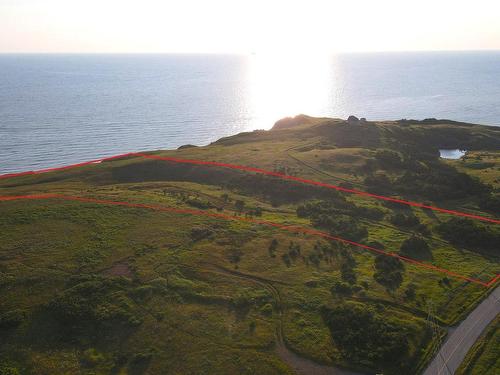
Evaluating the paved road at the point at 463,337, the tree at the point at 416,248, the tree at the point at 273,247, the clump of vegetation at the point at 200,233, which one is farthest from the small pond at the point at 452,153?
the clump of vegetation at the point at 200,233

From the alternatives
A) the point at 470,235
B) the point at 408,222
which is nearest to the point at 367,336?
the point at 470,235

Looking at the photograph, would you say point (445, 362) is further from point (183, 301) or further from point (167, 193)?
point (167, 193)

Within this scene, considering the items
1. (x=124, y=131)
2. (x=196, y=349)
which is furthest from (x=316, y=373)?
(x=124, y=131)

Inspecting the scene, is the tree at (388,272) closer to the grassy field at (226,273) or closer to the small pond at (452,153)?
the grassy field at (226,273)

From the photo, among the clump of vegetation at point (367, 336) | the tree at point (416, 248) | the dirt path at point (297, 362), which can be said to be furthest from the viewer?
the tree at point (416, 248)

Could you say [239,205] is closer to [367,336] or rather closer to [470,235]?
[367,336]

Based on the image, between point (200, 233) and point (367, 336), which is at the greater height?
point (200, 233)

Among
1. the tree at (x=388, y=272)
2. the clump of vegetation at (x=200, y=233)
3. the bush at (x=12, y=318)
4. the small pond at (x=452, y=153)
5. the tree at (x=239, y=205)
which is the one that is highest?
the small pond at (x=452, y=153)
